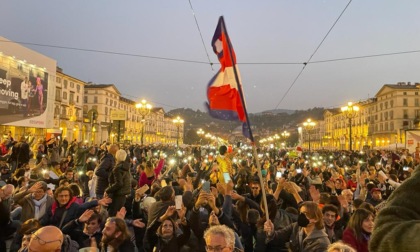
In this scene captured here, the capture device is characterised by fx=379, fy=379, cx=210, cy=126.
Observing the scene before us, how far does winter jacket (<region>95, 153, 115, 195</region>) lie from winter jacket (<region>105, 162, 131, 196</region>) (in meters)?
0.83

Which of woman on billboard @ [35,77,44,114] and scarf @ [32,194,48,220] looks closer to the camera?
scarf @ [32,194,48,220]

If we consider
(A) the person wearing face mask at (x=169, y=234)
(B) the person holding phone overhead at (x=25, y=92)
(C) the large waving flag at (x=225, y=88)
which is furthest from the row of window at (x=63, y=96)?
(A) the person wearing face mask at (x=169, y=234)

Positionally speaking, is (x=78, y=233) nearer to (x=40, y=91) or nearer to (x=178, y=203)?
(x=178, y=203)

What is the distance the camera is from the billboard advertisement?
31.0 meters

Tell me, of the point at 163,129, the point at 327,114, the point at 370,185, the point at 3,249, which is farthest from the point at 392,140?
the point at 3,249

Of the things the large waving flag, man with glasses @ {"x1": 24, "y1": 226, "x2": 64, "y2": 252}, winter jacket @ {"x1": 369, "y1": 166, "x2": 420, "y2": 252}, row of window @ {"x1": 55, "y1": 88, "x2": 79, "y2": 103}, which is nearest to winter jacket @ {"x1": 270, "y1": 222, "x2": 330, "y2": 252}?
the large waving flag

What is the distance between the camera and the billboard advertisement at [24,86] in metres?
31.0

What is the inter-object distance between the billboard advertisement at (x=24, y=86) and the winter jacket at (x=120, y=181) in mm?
27168

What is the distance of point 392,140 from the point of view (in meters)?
88.3

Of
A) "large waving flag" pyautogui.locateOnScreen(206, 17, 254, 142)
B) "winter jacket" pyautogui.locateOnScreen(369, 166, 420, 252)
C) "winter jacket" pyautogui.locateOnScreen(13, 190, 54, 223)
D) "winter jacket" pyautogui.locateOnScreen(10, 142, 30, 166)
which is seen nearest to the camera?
"winter jacket" pyautogui.locateOnScreen(369, 166, 420, 252)

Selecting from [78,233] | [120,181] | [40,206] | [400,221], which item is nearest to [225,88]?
[78,233]

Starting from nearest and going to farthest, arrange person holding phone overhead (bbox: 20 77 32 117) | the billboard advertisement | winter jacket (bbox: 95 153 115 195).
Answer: winter jacket (bbox: 95 153 115 195) → the billboard advertisement → person holding phone overhead (bbox: 20 77 32 117)

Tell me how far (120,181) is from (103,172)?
110 cm

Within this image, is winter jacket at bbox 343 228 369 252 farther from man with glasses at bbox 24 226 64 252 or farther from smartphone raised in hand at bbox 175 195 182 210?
man with glasses at bbox 24 226 64 252
